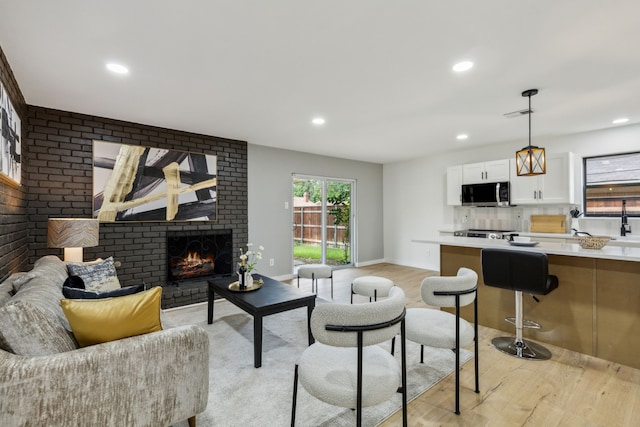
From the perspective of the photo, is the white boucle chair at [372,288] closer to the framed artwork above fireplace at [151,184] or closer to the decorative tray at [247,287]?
the decorative tray at [247,287]

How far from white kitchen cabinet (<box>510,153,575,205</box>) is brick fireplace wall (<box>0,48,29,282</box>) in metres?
5.49

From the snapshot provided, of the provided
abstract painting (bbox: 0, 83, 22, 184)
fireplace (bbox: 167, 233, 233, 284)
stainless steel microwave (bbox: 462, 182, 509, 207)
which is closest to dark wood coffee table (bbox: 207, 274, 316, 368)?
fireplace (bbox: 167, 233, 233, 284)

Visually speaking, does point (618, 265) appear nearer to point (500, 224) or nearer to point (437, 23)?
point (437, 23)

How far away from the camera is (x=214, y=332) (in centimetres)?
319

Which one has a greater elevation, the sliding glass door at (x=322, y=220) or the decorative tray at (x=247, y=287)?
the sliding glass door at (x=322, y=220)

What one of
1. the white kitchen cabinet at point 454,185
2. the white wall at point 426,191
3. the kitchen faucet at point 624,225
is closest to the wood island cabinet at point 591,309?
the kitchen faucet at point 624,225

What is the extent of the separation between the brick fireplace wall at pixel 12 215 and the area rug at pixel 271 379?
5.42 feet

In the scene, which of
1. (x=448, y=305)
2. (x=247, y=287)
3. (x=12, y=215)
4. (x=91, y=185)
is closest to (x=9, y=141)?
(x=12, y=215)


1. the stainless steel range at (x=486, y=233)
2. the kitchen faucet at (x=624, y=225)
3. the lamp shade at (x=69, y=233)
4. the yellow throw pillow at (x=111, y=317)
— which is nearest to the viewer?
the yellow throw pillow at (x=111, y=317)

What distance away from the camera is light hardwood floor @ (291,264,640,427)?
184cm

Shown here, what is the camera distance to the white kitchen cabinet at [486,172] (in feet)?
16.5

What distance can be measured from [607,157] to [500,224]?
1698mm

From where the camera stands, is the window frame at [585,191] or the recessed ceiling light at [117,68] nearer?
the recessed ceiling light at [117,68]

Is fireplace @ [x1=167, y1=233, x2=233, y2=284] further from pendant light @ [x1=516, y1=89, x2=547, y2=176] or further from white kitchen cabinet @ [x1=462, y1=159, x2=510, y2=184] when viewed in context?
white kitchen cabinet @ [x1=462, y1=159, x2=510, y2=184]
